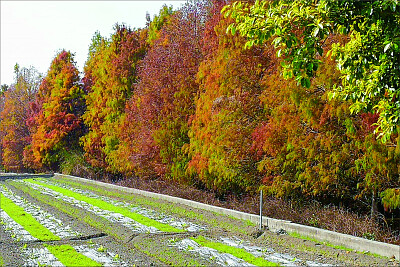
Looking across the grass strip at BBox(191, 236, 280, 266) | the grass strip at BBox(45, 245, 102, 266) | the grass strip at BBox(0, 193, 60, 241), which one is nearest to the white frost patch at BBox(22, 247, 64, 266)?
the grass strip at BBox(45, 245, 102, 266)

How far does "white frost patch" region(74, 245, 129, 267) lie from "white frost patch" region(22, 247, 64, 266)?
0.63 meters

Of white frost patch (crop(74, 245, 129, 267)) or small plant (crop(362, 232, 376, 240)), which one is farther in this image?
small plant (crop(362, 232, 376, 240))

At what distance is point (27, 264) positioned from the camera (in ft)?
27.7

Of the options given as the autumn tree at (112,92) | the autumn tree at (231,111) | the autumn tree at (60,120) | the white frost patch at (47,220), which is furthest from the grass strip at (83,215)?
the autumn tree at (60,120)

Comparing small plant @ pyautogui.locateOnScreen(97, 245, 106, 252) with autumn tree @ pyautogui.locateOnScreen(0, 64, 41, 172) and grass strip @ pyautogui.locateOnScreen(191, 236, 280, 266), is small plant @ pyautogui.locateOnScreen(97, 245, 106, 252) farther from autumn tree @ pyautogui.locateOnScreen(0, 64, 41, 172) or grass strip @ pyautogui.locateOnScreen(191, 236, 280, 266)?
autumn tree @ pyautogui.locateOnScreen(0, 64, 41, 172)

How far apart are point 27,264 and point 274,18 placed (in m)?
6.30

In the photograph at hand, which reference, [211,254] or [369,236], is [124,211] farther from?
[369,236]

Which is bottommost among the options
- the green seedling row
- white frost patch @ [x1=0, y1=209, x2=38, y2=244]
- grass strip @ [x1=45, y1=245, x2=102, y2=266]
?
white frost patch @ [x1=0, y1=209, x2=38, y2=244]

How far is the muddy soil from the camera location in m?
8.69

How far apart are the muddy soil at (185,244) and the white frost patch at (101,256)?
0.23 feet

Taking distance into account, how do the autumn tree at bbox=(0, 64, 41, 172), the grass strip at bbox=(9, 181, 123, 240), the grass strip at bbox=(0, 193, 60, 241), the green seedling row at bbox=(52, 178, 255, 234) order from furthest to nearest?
1. the autumn tree at bbox=(0, 64, 41, 172)
2. the green seedling row at bbox=(52, 178, 255, 234)
3. the grass strip at bbox=(9, 181, 123, 240)
4. the grass strip at bbox=(0, 193, 60, 241)

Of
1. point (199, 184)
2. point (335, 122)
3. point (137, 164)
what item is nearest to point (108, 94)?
point (137, 164)

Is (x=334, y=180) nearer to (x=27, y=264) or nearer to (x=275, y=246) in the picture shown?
(x=275, y=246)

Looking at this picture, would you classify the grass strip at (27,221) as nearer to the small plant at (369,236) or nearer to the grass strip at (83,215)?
the grass strip at (83,215)
